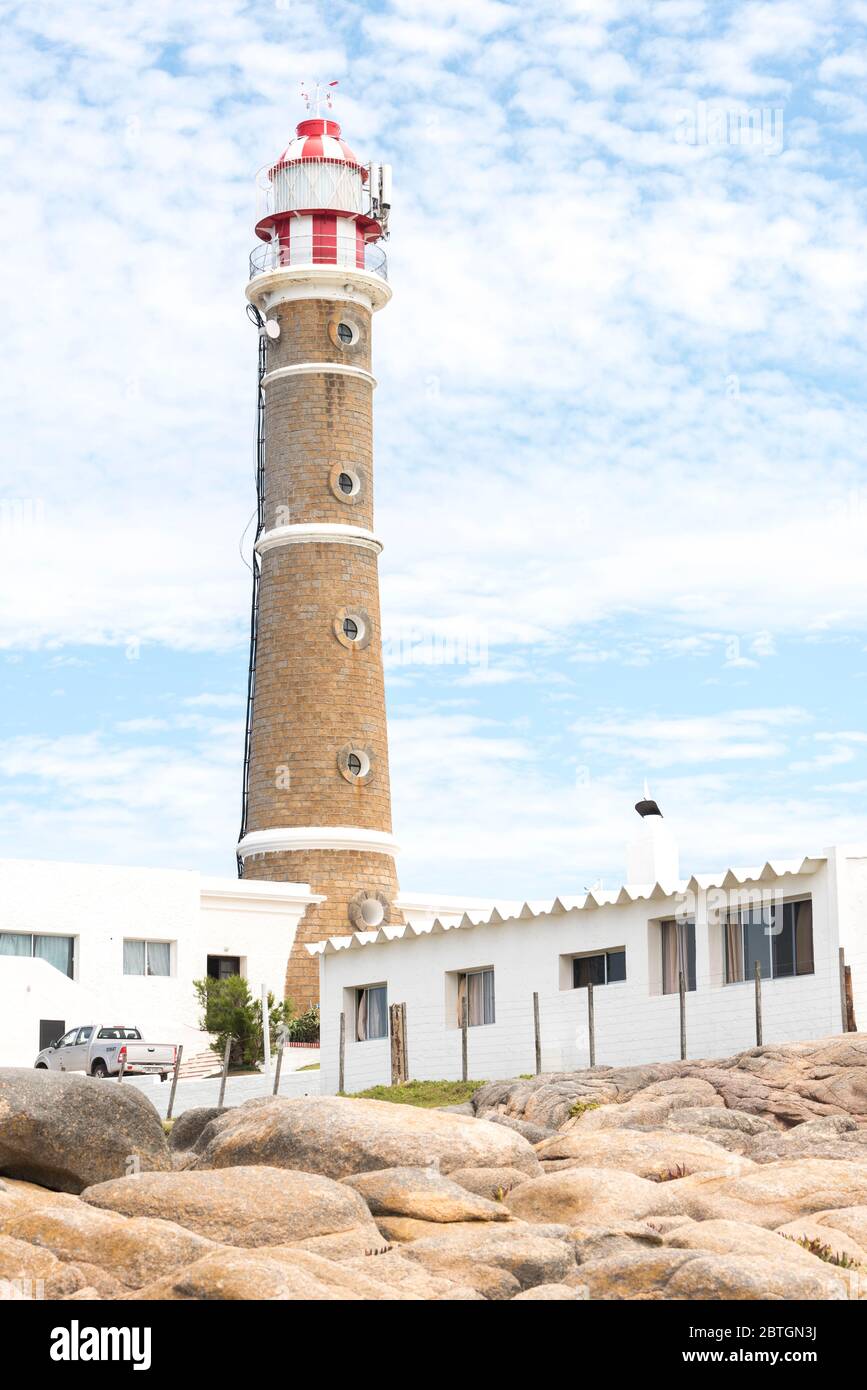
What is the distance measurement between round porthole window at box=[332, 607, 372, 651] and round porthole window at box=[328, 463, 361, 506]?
2.75 meters

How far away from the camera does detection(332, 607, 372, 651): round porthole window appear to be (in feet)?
153

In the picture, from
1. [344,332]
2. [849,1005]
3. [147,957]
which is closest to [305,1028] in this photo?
[147,957]

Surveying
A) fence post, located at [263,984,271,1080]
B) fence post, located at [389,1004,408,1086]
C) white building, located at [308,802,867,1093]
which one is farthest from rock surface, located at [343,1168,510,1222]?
fence post, located at [263,984,271,1080]

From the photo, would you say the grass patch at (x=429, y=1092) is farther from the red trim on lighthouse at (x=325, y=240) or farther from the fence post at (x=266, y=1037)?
the red trim on lighthouse at (x=325, y=240)

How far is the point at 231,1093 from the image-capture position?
35688 mm

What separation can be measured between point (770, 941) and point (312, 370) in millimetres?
22714

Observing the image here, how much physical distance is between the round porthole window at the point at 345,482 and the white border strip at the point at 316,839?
8.05 m

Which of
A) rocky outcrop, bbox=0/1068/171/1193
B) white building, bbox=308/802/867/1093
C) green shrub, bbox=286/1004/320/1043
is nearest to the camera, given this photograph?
rocky outcrop, bbox=0/1068/171/1193

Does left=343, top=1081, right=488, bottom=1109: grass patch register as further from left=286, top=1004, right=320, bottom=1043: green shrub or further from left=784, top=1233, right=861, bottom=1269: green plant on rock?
left=784, top=1233, right=861, bottom=1269: green plant on rock

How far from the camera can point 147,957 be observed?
45375 millimetres

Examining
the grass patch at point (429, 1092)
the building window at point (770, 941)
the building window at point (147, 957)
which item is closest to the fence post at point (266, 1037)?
the building window at point (147, 957)

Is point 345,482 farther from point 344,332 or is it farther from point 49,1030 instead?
point 49,1030
